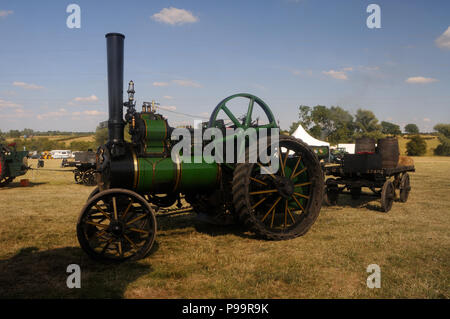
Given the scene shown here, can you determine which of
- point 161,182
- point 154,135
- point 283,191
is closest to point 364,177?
point 283,191

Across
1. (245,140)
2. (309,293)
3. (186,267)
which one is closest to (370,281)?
(309,293)

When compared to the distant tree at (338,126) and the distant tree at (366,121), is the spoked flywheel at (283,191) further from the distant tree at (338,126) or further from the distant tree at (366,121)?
the distant tree at (366,121)

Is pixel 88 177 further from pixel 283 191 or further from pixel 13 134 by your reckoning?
pixel 13 134

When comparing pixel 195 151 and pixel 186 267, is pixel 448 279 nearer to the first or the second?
pixel 186 267

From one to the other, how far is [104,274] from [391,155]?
29.1 feet

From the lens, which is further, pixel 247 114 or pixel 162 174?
pixel 247 114

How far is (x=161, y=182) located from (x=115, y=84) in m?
1.87

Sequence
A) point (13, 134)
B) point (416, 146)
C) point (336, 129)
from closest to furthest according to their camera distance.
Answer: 1. point (416, 146)
2. point (336, 129)
3. point (13, 134)

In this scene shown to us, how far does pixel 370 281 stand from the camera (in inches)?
169

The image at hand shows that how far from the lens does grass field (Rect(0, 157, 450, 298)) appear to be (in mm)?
4039

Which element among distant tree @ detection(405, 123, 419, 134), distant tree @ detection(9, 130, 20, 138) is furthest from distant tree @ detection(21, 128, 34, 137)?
distant tree @ detection(405, 123, 419, 134)

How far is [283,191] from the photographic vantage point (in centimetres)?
622

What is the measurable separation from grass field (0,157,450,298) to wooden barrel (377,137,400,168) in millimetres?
2539

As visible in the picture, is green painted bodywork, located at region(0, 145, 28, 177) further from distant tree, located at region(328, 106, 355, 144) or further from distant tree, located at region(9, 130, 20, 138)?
distant tree, located at region(9, 130, 20, 138)
